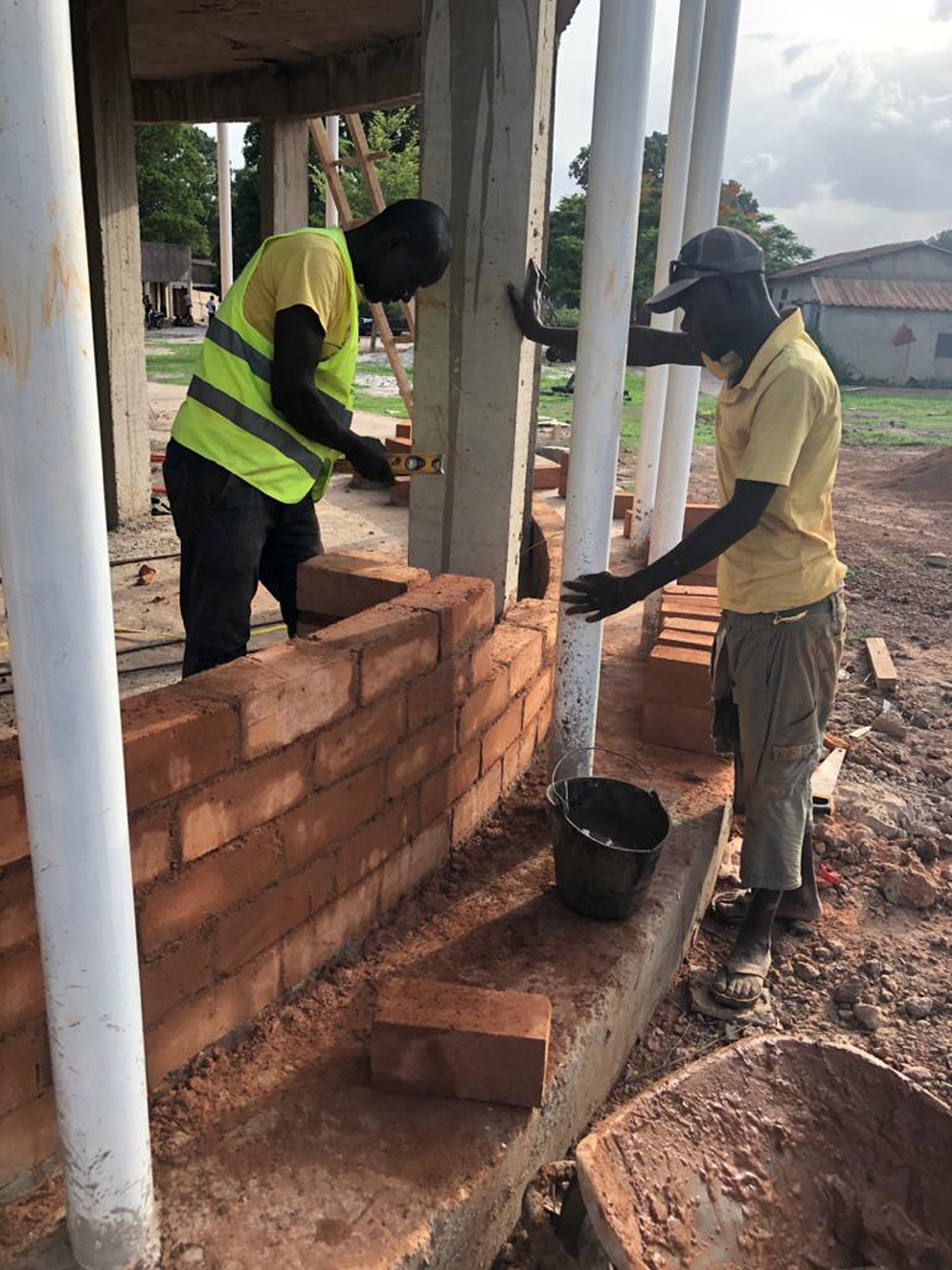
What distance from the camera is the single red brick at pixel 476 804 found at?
3.02 meters

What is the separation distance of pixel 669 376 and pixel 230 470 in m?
2.37

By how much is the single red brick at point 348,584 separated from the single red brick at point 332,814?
59 centimetres

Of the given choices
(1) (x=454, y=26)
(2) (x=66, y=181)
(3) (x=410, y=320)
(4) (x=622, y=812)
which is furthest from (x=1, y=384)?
(3) (x=410, y=320)

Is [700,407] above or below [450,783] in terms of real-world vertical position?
below

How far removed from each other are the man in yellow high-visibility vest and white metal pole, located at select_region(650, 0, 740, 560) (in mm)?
1592

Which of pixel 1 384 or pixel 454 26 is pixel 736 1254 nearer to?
pixel 1 384

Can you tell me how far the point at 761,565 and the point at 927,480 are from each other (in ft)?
40.9

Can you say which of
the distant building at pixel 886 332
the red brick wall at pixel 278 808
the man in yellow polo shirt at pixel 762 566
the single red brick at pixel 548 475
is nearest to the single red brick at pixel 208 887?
the red brick wall at pixel 278 808

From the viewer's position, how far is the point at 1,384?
116 centimetres

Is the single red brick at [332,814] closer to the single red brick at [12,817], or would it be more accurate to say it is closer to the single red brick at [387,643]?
the single red brick at [387,643]

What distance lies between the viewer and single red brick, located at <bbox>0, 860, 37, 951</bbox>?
165 cm

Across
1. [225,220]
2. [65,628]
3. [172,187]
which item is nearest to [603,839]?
[65,628]

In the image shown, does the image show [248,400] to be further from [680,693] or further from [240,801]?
[680,693]

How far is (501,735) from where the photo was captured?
326 cm
